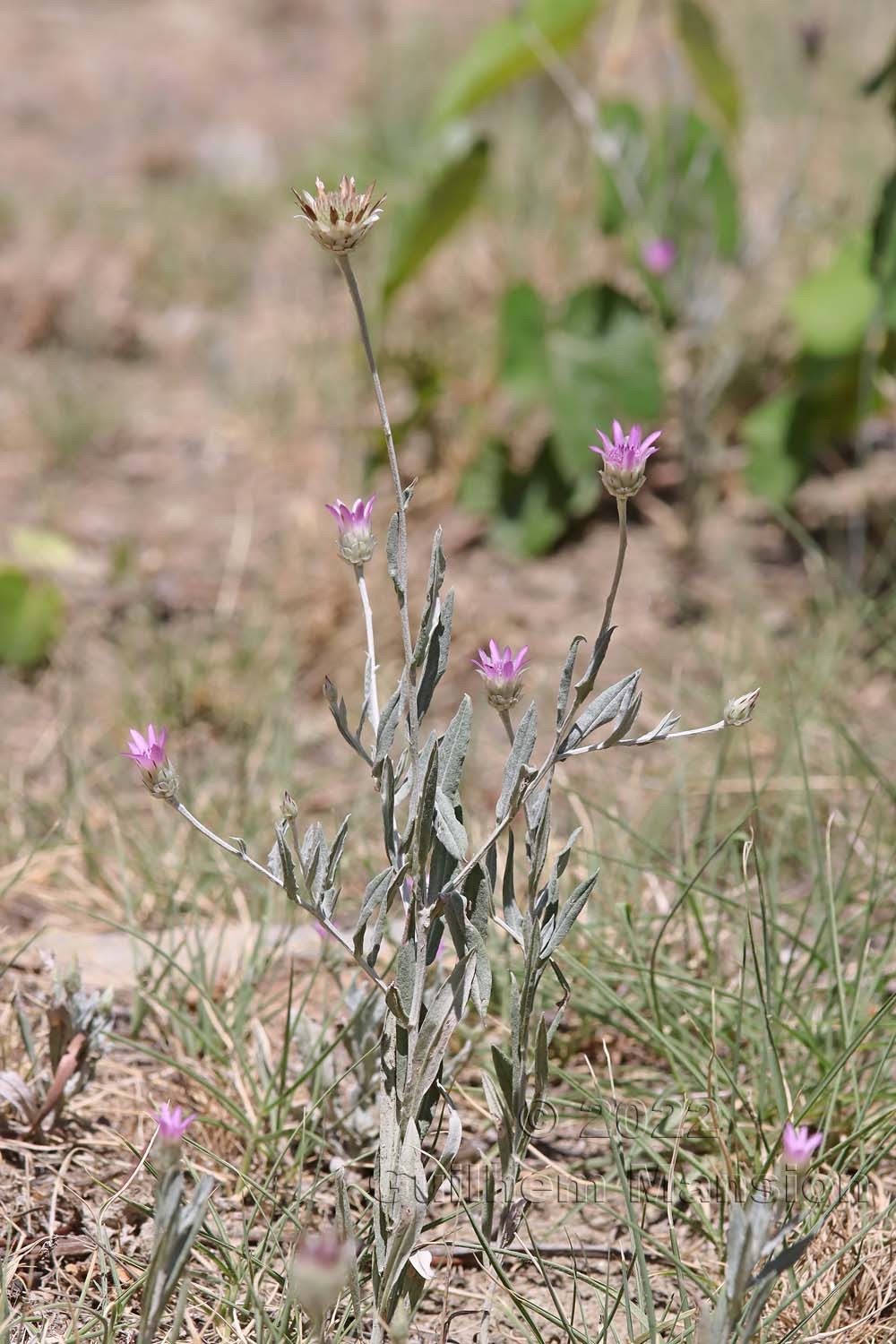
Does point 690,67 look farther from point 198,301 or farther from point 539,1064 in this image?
point 539,1064

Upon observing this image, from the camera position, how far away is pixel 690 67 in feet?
8.87

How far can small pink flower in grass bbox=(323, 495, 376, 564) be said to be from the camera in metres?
1.01

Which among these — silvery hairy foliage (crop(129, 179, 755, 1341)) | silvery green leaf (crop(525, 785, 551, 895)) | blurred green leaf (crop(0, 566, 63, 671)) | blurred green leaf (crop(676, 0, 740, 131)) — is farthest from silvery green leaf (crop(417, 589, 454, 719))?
blurred green leaf (crop(676, 0, 740, 131))

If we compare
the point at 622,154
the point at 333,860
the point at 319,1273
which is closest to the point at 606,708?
the point at 333,860

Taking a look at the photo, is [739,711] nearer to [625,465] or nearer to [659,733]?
[659,733]

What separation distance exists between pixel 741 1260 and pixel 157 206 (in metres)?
4.22

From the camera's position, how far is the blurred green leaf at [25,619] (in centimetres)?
249

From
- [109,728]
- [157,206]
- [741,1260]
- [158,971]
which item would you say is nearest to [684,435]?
[109,728]

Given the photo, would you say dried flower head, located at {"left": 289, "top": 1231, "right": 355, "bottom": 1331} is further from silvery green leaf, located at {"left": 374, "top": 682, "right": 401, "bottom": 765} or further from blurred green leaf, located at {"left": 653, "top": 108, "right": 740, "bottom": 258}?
blurred green leaf, located at {"left": 653, "top": 108, "right": 740, "bottom": 258}

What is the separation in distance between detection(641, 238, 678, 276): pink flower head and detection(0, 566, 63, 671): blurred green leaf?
4.27 feet

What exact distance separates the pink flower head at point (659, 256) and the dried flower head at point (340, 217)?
1785 mm

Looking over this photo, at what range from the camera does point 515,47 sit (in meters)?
2.65

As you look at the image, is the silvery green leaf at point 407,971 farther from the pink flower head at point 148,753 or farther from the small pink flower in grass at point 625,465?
the small pink flower in grass at point 625,465

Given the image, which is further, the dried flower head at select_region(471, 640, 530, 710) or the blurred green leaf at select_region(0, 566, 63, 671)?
the blurred green leaf at select_region(0, 566, 63, 671)
